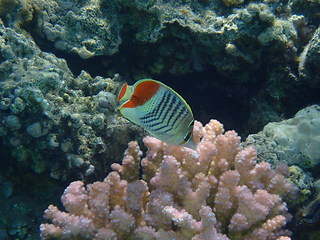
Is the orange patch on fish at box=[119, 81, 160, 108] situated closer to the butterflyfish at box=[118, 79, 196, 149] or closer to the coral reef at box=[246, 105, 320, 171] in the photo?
the butterflyfish at box=[118, 79, 196, 149]

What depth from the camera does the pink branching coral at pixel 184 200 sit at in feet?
6.87

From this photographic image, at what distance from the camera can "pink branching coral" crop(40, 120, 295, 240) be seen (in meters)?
2.09

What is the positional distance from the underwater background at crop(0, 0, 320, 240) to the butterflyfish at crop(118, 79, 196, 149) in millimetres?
681

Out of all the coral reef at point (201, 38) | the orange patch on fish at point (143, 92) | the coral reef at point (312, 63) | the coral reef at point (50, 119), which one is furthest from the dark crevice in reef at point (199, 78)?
the orange patch on fish at point (143, 92)

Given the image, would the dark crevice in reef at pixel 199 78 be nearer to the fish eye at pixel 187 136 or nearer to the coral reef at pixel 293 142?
the coral reef at pixel 293 142

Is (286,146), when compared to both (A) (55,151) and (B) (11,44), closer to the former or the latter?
(A) (55,151)

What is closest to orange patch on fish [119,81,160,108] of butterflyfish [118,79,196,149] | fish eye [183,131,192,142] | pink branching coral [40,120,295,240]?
butterflyfish [118,79,196,149]

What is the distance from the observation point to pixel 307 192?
2.51m

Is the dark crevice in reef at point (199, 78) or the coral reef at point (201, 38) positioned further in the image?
the dark crevice in reef at point (199, 78)

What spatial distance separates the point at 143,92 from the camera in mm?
1700

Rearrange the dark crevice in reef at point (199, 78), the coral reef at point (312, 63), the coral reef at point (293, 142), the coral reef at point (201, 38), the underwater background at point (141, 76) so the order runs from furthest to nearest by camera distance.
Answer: the dark crevice in reef at point (199, 78), the coral reef at point (201, 38), the coral reef at point (312, 63), the coral reef at point (293, 142), the underwater background at point (141, 76)

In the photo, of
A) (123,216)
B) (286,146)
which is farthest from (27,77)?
(286,146)

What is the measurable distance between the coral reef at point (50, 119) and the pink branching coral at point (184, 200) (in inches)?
19.4

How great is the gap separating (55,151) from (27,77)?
81cm
